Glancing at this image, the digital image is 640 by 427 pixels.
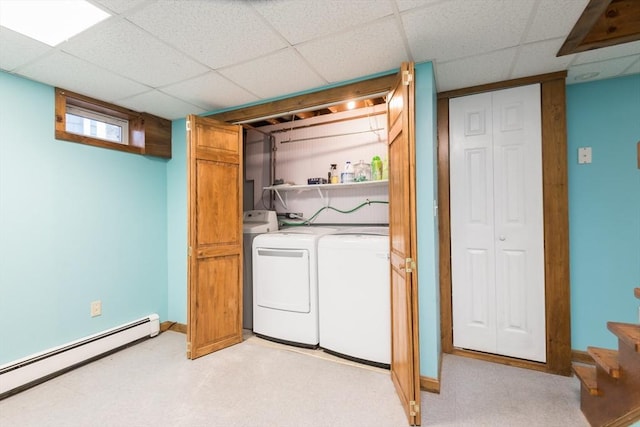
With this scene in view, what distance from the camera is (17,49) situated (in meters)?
1.72

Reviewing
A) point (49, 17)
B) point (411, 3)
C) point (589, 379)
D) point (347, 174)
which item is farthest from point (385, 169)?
point (49, 17)

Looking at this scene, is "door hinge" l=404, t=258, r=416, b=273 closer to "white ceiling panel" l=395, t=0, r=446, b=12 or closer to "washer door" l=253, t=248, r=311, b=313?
"washer door" l=253, t=248, r=311, b=313

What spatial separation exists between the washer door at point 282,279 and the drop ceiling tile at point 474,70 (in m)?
1.83

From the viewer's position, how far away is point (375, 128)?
115 inches

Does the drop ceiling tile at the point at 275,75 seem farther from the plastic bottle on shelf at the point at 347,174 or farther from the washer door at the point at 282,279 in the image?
the washer door at the point at 282,279

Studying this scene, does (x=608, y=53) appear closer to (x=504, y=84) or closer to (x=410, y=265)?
(x=504, y=84)

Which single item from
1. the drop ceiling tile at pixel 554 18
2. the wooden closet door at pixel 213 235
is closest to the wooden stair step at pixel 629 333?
the drop ceiling tile at pixel 554 18

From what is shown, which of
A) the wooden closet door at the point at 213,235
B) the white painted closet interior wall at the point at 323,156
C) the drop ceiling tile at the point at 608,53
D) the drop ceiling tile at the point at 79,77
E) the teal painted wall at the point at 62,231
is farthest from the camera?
the white painted closet interior wall at the point at 323,156

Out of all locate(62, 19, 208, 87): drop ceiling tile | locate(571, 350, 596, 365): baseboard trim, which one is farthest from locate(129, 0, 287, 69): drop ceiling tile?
locate(571, 350, 596, 365): baseboard trim

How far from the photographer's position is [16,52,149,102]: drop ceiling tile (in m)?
1.89

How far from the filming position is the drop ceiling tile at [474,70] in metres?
1.90

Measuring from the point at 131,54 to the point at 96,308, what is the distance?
84.5 inches

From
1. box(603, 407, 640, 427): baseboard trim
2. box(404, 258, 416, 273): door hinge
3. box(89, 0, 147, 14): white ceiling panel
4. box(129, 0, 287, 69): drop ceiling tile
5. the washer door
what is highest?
box(129, 0, 287, 69): drop ceiling tile

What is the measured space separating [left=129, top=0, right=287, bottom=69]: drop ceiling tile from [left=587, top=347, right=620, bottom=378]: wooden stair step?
8.36 ft
